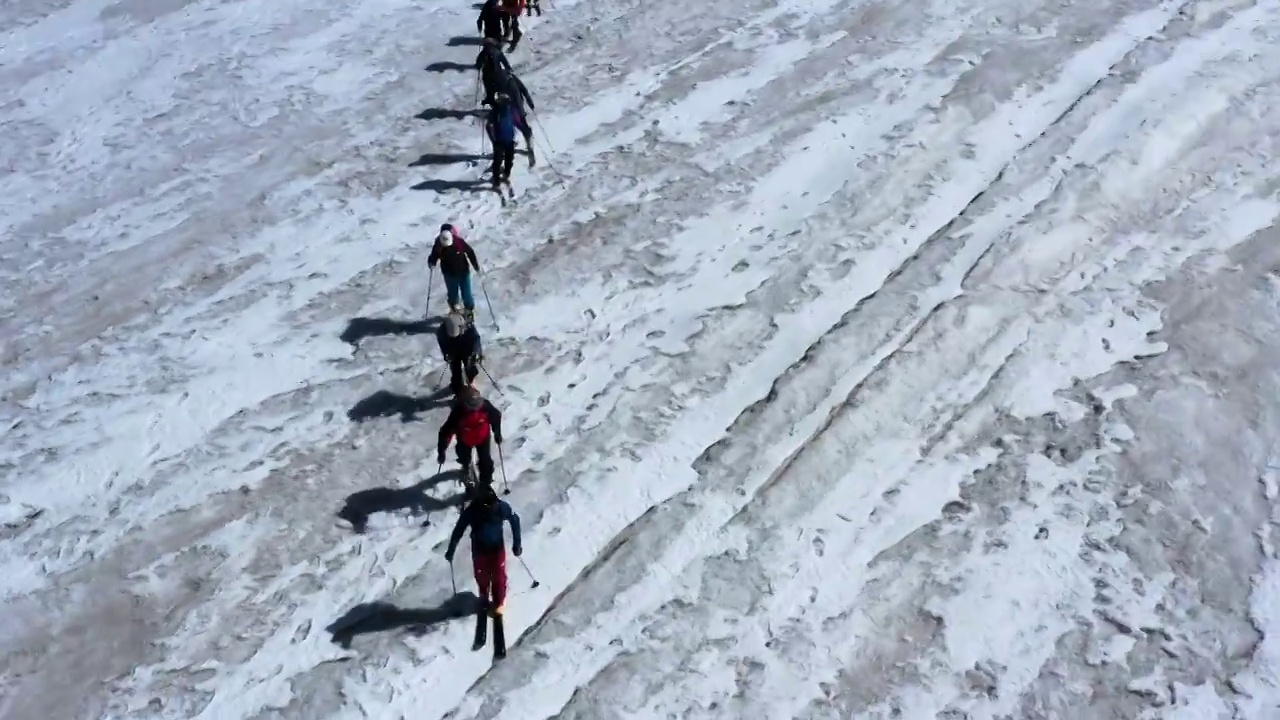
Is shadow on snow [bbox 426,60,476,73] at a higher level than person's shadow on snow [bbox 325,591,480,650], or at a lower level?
higher

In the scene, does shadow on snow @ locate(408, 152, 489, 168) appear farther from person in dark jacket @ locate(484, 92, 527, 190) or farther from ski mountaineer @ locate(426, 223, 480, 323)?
ski mountaineer @ locate(426, 223, 480, 323)

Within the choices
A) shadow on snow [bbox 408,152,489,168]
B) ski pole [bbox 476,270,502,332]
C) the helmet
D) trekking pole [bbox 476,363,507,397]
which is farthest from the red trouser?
shadow on snow [bbox 408,152,489,168]

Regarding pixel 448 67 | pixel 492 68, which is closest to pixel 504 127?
pixel 492 68

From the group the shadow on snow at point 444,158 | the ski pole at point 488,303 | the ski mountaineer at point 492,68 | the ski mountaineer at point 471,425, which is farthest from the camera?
the shadow on snow at point 444,158

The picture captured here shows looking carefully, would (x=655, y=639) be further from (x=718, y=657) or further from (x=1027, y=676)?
(x=1027, y=676)

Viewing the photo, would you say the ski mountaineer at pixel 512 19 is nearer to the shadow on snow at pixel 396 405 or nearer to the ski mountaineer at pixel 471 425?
the shadow on snow at pixel 396 405

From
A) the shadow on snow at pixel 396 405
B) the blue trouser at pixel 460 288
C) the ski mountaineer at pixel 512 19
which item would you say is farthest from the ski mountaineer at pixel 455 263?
the ski mountaineer at pixel 512 19
